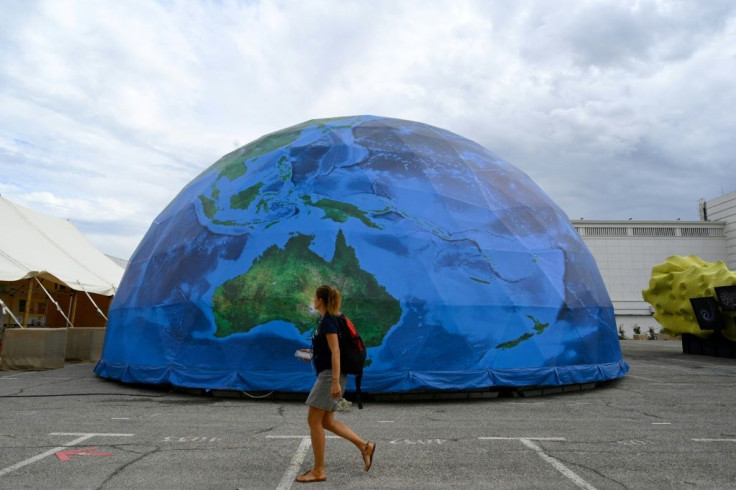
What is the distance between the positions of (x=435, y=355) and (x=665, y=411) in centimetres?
400

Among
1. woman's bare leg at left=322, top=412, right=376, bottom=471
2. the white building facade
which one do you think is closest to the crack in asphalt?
woman's bare leg at left=322, top=412, right=376, bottom=471

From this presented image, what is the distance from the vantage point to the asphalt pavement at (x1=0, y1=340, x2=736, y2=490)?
5.00 metres

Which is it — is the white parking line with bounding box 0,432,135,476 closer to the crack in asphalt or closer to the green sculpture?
the crack in asphalt

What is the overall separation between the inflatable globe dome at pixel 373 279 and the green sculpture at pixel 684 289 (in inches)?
523

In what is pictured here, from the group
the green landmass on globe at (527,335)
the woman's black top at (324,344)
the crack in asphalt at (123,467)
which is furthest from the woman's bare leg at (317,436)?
the green landmass on globe at (527,335)

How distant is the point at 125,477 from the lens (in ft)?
16.4

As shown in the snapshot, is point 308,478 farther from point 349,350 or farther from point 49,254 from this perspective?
point 49,254

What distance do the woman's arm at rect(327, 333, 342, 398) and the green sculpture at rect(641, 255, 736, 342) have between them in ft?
75.0

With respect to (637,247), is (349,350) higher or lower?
lower

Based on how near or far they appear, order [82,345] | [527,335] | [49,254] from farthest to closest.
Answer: [49,254] < [82,345] < [527,335]

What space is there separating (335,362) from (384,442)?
222 centimetres

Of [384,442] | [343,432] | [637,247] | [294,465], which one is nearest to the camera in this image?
[343,432]

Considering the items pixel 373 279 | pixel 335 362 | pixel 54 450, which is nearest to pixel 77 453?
pixel 54 450

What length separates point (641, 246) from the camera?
206 ft
